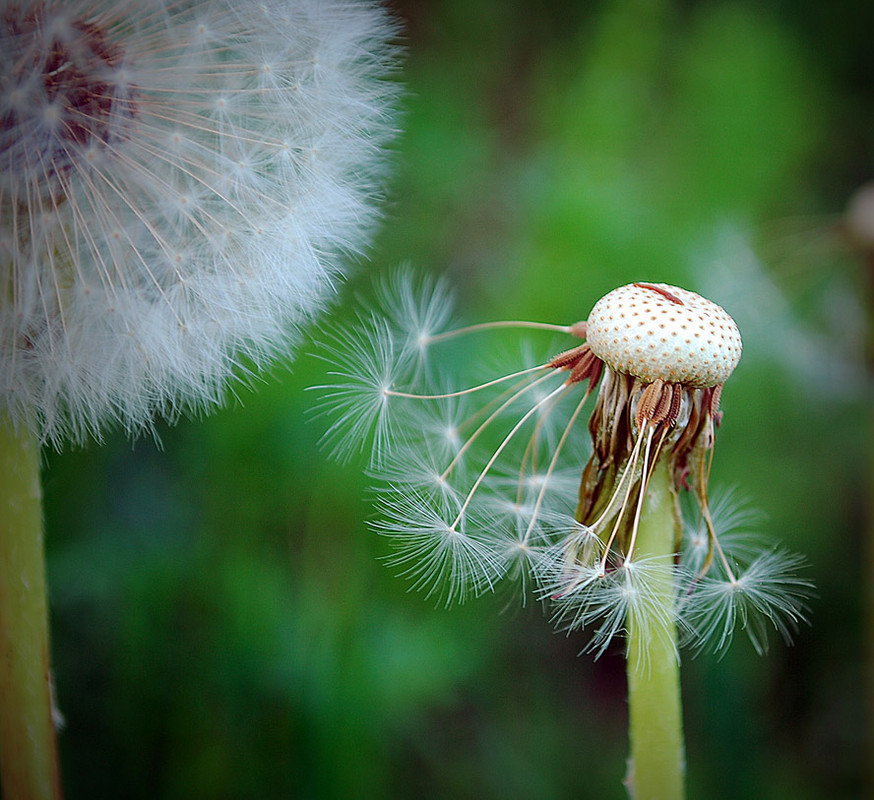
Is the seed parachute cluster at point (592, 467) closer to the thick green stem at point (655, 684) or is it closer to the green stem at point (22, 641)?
the thick green stem at point (655, 684)

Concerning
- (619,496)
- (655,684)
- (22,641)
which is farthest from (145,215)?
(655,684)

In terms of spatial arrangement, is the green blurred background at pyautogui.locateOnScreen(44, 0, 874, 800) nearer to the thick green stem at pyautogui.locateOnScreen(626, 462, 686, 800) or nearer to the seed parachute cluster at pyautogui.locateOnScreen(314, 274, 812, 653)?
the seed parachute cluster at pyautogui.locateOnScreen(314, 274, 812, 653)

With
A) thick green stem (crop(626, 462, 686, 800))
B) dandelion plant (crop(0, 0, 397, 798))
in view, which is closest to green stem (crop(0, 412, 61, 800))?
dandelion plant (crop(0, 0, 397, 798))

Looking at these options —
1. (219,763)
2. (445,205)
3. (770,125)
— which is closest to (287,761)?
(219,763)

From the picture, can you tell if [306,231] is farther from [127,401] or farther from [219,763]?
[219,763]

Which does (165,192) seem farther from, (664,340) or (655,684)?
(655,684)

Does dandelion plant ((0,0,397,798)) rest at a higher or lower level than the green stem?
higher
